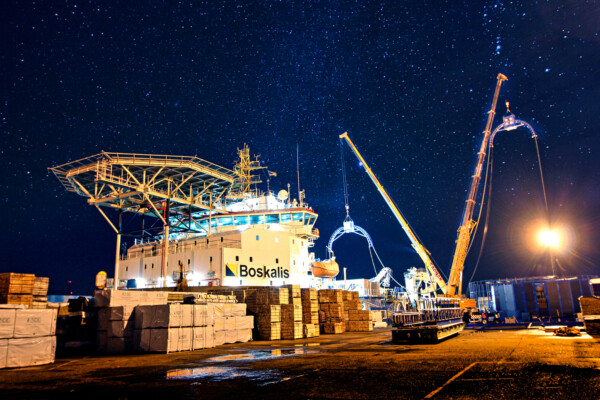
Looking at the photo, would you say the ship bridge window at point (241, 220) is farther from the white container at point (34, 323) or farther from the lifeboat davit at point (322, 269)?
the white container at point (34, 323)

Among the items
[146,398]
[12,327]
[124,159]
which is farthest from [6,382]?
[124,159]

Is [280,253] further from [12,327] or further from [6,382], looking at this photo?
[6,382]

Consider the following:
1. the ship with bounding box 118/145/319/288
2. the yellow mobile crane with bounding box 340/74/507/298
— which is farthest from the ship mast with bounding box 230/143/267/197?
the yellow mobile crane with bounding box 340/74/507/298

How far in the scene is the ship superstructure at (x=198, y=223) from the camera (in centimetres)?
3378

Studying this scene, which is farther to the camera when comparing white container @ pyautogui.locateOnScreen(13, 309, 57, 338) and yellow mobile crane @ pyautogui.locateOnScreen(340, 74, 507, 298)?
yellow mobile crane @ pyautogui.locateOnScreen(340, 74, 507, 298)

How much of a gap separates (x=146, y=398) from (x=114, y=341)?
30.8ft

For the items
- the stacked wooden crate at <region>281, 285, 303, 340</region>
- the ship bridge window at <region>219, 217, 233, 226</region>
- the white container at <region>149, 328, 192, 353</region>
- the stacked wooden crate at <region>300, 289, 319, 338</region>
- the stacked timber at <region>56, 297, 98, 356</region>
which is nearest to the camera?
the white container at <region>149, 328, 192, 353</region>

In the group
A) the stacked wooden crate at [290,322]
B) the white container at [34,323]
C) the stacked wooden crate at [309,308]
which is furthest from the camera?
the stacked wooden crate at [309,308]

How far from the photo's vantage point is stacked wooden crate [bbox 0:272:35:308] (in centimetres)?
1260

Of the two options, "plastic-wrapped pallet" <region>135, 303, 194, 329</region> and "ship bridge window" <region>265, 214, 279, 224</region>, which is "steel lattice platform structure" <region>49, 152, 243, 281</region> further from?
"plastic-wrapped pallet" <region>135, 303, 194, 329</region>

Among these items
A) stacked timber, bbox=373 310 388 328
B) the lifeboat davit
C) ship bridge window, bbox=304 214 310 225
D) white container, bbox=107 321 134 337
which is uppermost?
ship bridge window, bbox=304 214 310 225

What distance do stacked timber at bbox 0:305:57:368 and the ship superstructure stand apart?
1768 centimetres

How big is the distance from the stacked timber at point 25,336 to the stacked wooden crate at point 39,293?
1.77 meters

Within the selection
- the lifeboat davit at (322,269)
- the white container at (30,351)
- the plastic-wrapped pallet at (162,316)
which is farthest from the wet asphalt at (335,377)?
the lifeboat davit at (322,269)
